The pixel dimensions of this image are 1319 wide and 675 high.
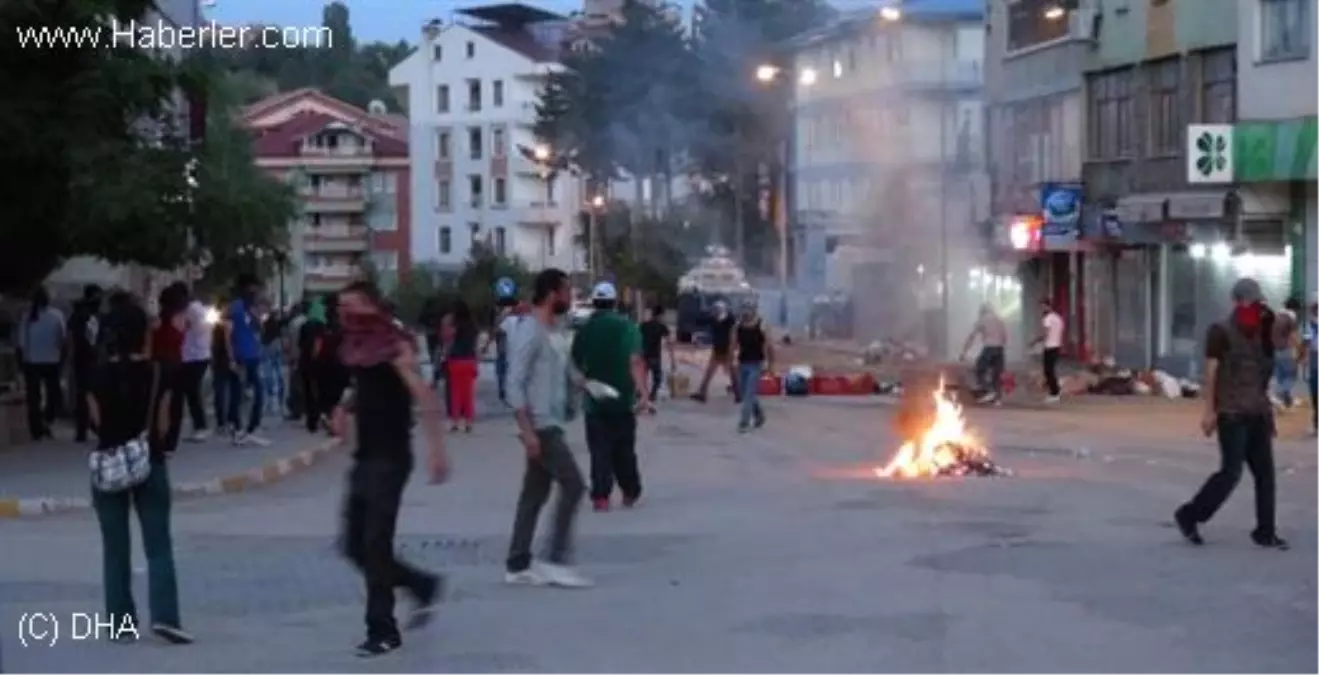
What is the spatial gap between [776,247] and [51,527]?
256 feet

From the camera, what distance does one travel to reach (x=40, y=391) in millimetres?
25000

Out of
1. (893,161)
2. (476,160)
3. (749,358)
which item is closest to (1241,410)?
(749,358)

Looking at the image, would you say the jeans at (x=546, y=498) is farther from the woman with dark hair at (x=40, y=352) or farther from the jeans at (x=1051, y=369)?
the jeans at (x=1051, y=369)

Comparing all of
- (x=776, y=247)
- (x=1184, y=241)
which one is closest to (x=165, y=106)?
(x=1184, y=241)

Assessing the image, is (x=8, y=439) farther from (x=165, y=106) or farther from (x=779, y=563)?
(x=779, y=563)

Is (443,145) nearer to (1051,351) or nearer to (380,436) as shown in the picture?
(1051,351)

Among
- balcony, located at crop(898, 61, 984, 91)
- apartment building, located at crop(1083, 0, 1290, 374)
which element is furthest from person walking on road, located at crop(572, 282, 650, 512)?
balcony, located at crop(898, 61, 984, 91)

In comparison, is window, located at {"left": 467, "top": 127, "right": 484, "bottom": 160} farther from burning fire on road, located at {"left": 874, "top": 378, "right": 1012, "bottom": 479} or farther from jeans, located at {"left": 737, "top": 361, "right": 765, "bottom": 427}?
burning fire on road, located at {"left": 874, "top": 378, "right": 1012, "bottom": 479}

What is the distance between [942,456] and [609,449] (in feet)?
13.8

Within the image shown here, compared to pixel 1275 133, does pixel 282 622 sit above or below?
below

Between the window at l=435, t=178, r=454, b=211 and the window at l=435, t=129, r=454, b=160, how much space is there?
119cm

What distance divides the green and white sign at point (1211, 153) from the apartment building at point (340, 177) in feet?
187

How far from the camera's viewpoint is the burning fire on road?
20109mm

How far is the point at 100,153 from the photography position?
23.2 meters
